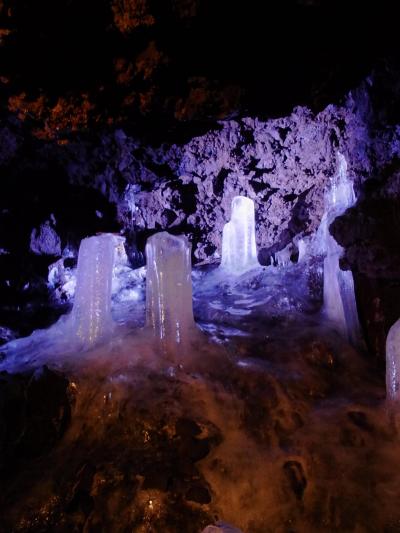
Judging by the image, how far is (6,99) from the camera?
4922 millimetres

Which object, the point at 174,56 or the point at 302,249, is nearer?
the point at 174,56

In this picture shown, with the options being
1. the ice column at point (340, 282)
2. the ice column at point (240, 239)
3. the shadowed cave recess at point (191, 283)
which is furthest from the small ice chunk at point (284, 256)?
the ice column at point (340, 282)

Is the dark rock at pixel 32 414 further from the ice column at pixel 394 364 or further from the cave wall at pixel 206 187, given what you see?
the cave wall at pixel 206 187

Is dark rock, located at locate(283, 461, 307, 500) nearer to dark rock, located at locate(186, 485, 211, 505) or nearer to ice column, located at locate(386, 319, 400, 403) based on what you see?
dark rock, located at locate(186, 485, 211, 505)

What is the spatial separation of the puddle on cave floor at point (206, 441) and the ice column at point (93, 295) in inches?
16.5

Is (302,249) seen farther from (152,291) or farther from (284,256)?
(152,291)

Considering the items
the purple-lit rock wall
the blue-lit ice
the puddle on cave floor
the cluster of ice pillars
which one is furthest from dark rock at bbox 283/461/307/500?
the purple-lit rock wall

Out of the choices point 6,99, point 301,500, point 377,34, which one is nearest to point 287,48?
point 377,34

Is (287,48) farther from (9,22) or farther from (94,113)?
(9,22)

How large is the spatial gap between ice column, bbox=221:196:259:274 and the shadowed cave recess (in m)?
0.86

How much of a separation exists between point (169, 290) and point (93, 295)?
133cm

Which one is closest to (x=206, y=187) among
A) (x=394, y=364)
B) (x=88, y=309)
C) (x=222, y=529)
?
(x=88, y=309)

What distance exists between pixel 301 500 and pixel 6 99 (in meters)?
5.78

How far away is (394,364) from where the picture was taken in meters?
3.96
